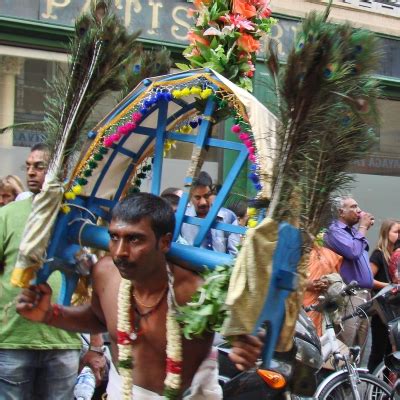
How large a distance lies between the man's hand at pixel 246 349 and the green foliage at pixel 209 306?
118 millimetres

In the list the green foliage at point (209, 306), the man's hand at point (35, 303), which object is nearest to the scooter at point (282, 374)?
the man's hand at point (35, 303)

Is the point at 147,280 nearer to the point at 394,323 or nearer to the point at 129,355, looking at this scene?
the point at 129,355

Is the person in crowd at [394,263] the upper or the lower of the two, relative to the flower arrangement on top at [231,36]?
lower

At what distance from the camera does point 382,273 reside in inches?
309

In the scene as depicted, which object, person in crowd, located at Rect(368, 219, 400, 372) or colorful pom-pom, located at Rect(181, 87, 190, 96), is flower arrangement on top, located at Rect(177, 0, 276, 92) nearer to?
colorful pom-pom, located at Rect(181, 87, 190, 96)

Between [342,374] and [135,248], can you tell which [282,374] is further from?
[135,248]

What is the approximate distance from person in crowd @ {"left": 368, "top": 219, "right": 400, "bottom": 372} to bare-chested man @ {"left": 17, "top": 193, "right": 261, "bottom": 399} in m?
4.69

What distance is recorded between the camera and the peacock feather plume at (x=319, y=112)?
102 inches

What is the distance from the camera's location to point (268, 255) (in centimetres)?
260

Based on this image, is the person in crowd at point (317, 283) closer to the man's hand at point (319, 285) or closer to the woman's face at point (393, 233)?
the man's hand at point (319, 285)

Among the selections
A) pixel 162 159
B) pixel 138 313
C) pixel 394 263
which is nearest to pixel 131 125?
pixel 162 159

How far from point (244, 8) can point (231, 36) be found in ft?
0.48

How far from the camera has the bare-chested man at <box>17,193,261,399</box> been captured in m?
3.05

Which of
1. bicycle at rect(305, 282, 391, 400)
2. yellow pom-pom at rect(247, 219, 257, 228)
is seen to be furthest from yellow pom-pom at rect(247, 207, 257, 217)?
bicycle at rect(305, 282, 391, 400)
